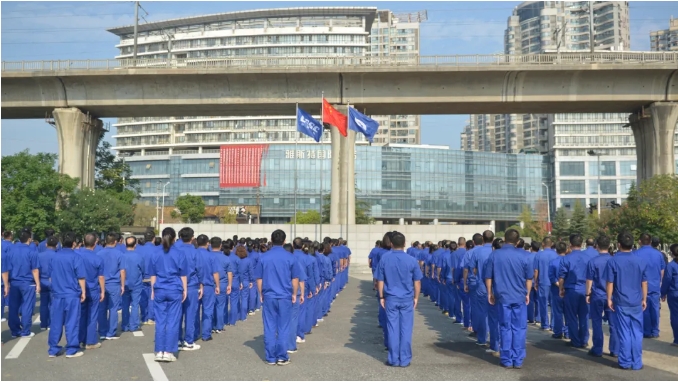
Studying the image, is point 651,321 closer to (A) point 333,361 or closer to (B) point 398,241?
(B) point 398,241

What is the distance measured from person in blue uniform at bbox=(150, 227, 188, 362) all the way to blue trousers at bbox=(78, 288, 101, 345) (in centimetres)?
163

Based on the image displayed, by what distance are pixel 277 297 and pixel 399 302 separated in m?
1.83

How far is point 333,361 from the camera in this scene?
1048 centimetres

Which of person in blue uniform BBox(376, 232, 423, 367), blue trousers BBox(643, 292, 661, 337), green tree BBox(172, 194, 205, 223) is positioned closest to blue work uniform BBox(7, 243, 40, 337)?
person in blue uniform BBox(376, 232, 423, 367)

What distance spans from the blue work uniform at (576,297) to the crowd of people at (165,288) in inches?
181

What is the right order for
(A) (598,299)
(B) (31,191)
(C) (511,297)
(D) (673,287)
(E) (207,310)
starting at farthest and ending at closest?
(B) (31,191)
(E) (207,310)
(D) (673,287)
(A) (598,299)
(C) (511,297)

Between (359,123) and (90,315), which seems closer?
(90,315)

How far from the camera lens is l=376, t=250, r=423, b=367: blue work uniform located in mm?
10078

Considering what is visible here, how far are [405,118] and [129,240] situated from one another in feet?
404

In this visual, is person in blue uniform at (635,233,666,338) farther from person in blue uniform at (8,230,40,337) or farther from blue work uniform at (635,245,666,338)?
person in blue uniform at (8,230,40,337)

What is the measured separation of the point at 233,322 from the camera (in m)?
15.2

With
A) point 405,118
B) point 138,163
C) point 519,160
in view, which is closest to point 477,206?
point 519,160

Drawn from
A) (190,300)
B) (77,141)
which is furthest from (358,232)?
(190,300)

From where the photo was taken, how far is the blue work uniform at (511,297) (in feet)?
33.1
